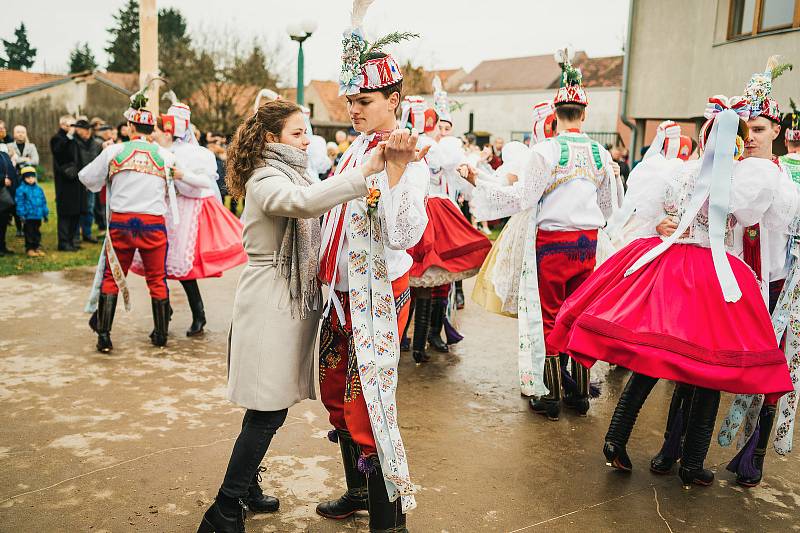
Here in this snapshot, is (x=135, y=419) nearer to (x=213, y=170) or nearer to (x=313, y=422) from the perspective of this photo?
(x=313, y=422)

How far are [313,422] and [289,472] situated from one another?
0.67 m

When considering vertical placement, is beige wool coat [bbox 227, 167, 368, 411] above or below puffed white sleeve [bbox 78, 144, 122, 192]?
below

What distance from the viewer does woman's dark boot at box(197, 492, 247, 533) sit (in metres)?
2.84

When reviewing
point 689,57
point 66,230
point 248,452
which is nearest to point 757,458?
point 248,452

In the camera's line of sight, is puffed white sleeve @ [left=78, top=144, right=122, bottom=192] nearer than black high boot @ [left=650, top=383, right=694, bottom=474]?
No

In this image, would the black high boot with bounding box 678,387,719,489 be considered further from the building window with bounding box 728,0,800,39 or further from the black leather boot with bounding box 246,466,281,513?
the building window with bounding box 728,0,800,39

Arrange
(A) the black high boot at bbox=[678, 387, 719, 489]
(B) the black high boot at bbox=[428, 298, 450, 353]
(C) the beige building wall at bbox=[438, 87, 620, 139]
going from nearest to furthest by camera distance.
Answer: (A) the black high boot at bbox=[678, 387, 719, 489]
(B) the black high boot at bbox=[428, 298, 450, 353]
(C) the beige building wall at bbox=[438, 87, 620, 139]

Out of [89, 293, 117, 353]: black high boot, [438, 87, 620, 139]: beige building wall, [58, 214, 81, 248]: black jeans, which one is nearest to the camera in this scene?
[89, 293, 117, 353]: black high boot

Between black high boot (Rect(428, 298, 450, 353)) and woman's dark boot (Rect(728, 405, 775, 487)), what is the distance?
2722 millimetres

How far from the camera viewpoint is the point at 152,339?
5840 mm

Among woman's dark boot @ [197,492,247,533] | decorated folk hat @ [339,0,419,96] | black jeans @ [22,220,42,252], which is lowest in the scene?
woman's dark boot @ [197,492,247,533]

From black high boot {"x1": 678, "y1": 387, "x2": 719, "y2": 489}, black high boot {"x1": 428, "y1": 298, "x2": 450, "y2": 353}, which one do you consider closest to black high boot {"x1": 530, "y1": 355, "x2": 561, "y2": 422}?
black high boot {"x1": 678, "y1": 387, "x2": 719, "y2": 489}

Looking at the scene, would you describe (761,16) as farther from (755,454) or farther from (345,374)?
(345,374)

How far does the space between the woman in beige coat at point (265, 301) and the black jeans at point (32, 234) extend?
8.36 metres
